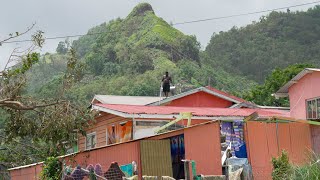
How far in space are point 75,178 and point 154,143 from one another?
2.89m

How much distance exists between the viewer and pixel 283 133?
14.1m

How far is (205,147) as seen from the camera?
13289 millimetres

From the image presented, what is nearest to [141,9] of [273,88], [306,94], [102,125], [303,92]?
[273,88]

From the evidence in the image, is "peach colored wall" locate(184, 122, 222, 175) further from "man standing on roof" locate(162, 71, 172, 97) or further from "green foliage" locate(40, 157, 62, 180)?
"man standing on roof" locate(162, 71, 172, 97)

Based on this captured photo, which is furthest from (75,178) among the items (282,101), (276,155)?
(282,101)

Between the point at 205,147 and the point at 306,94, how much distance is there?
698 centimetres

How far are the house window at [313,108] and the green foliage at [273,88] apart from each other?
21.9 meters

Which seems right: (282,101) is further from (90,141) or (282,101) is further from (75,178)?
(75,178)

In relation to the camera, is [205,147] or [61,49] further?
[61,49]

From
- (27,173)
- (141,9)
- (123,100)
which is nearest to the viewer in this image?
(27,173)

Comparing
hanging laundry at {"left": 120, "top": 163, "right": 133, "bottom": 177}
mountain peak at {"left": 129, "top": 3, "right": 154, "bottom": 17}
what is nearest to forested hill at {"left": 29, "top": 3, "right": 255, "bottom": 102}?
mountain peak at {"left": 129, "top": 3, "right": 154, "bottom": 17}

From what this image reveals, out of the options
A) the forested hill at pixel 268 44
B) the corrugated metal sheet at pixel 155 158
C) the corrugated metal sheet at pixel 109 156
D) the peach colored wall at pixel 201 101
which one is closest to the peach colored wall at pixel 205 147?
the corrugated metal sheet at pixel 155 158

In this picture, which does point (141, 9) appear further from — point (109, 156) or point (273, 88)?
point (109, 156)

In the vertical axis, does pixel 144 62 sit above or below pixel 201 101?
above
